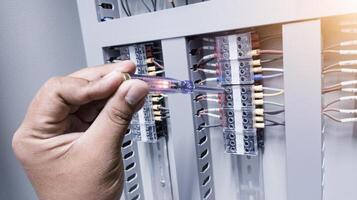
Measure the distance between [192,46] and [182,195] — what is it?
0.36 meters

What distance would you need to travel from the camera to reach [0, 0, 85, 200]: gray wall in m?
0.79

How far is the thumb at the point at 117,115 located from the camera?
38cm

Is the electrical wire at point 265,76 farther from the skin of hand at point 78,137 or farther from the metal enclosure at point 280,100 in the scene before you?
the skin of hand at point 78,137

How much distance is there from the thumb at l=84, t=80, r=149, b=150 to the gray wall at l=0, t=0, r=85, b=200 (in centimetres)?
52

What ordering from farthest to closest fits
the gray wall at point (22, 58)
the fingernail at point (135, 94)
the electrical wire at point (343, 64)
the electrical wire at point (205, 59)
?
1. the gray wall at point (22, 58)
2. the electrical wire at point (205, 59)
3. the electrical wire at point (343, 64)
4. the fingernail at point (135, 94)

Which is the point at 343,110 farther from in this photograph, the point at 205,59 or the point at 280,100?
the point at 205,59

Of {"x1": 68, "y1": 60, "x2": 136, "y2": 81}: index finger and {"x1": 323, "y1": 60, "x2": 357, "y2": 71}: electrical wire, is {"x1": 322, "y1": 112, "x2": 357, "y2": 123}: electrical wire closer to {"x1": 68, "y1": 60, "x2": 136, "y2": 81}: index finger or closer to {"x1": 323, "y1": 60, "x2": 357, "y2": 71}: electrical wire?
{"x1": 323, "y1": 60, "x2": 357, "y2": 71}: electrical wire

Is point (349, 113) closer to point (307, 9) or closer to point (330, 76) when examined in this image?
point (330, 76)

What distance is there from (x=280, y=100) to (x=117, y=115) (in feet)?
1.37

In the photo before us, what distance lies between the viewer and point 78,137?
442 millimetres

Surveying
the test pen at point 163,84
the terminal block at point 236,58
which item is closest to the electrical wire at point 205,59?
the terminal block at point 236,58

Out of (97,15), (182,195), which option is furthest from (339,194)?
(97,15)

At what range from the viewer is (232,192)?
77 cm

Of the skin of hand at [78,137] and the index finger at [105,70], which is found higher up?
the index finger at [105,70]
